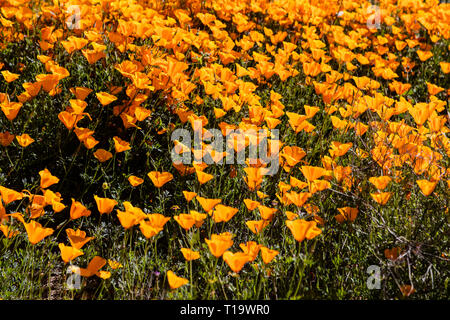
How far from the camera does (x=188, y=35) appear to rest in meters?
3.43

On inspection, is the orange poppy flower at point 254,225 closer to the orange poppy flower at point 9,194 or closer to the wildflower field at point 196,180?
the wildflower field at point 196,180

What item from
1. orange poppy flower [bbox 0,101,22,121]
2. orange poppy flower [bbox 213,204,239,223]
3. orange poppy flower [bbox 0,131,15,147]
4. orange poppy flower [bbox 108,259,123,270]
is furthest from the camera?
orange poppy flower [bbox 0,131,15,147]

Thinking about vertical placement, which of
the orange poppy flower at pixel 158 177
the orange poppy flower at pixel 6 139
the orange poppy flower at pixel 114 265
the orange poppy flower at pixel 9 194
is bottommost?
the orange poppy flower at pixel 114 265

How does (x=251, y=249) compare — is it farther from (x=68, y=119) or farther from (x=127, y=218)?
(x=68, y=119)

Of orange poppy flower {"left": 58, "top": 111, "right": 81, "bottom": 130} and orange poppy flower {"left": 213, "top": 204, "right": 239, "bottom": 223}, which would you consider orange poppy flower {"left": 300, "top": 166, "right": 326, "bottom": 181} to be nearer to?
orange poppy flower {"left": 213, "top": 204, "right": 239, "bottom": 223}

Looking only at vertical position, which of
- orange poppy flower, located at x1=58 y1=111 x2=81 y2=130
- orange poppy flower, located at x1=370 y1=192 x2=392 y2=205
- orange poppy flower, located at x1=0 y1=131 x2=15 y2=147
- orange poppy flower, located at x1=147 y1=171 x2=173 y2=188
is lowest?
orange poppy flower, located at x1=370 y1=192 x2=392 y2=205

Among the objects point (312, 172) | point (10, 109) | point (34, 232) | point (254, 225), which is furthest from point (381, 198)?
point (10, 109)

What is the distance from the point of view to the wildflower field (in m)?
2.24

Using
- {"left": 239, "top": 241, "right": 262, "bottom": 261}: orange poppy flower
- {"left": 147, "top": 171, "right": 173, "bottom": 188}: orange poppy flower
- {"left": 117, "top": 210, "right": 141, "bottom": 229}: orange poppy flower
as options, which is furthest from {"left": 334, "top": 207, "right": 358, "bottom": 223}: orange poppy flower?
{"left": 117, "top": 210, "right": 141, "bottom": 229}: orange poppy flower

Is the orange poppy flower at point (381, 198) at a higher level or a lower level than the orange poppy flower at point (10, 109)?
lower

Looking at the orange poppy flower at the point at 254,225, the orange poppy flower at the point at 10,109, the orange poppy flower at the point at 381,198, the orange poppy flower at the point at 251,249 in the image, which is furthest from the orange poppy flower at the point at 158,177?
the orange poppy flower at the point at 381,198

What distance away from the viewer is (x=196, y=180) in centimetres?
279

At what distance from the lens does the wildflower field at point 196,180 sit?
224 cm
